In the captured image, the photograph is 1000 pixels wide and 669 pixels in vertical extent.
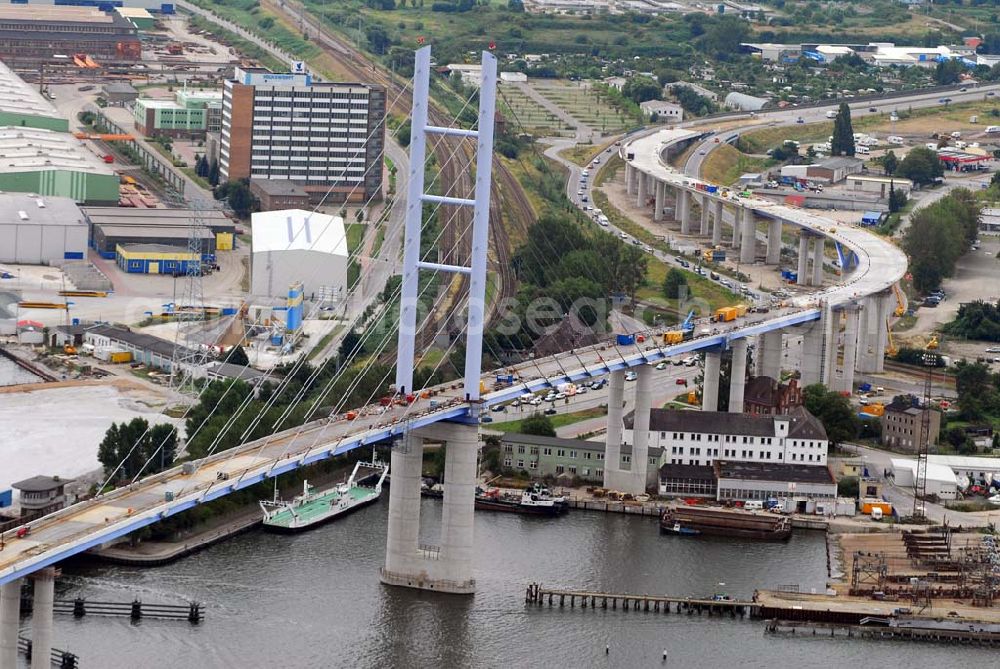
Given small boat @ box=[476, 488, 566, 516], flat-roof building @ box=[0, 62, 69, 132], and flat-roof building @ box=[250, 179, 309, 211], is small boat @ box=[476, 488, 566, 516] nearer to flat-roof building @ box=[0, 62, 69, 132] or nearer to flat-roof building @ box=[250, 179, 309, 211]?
flat-roof building @ box=[250, 179, 309, 211]

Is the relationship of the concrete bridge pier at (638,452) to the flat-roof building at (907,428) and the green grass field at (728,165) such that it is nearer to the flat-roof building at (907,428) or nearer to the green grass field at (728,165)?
the flat-roof building at (907,428)

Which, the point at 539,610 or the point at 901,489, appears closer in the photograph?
the point at 539,610

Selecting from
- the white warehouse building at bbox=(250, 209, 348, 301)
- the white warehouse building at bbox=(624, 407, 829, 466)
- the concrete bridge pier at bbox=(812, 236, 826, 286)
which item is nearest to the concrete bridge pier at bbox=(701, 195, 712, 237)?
the concrete bridge pier at bbox=(812, 236, 826, 286)

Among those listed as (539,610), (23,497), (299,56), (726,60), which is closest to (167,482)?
(23,497)

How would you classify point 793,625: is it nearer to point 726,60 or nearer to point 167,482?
point 167,482

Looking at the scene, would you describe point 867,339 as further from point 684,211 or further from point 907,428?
point 684,211

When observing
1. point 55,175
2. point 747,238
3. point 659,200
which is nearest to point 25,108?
point 55,175
